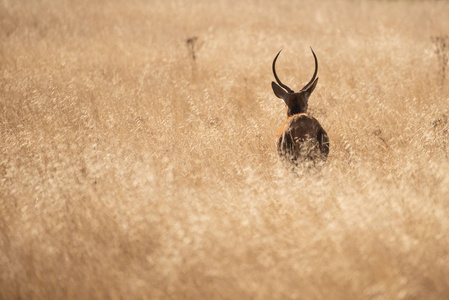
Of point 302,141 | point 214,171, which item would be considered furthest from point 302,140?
point 214,171

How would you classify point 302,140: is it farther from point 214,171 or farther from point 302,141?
point 214,171

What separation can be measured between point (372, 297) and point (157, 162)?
2.90m

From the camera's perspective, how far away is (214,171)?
4.54m

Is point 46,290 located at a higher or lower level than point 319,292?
higher

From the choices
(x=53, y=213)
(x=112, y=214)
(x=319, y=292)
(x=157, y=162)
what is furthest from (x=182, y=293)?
(x=157, y=162)

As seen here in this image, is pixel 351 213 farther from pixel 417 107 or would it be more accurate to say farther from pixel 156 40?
pixel 156 40

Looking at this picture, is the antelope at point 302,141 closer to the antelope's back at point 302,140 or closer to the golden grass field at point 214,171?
the antelope's back at point 302,140

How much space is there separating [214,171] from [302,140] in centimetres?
102

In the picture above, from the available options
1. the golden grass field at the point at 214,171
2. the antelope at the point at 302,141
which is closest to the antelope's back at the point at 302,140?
the antelope at the point at 302,141

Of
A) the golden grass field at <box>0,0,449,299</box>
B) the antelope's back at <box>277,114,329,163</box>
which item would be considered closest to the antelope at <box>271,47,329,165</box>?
the antelope's back at <box>277,114,329,163</box>

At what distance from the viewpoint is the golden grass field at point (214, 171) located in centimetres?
266

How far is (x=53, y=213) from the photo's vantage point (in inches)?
140

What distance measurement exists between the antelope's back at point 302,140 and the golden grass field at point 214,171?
0.61 feet

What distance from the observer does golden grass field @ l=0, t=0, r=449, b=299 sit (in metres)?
2.66
